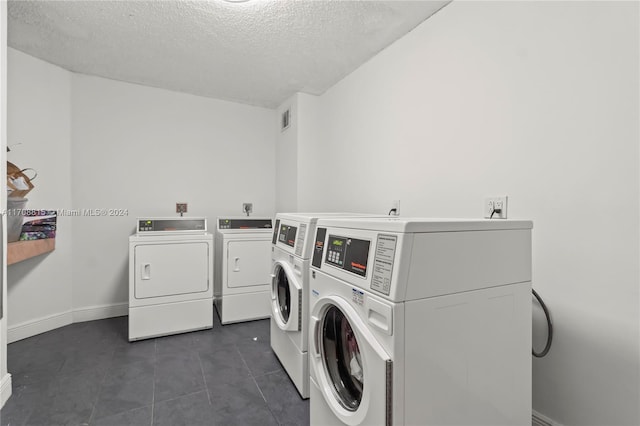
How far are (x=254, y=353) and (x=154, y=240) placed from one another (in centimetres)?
127

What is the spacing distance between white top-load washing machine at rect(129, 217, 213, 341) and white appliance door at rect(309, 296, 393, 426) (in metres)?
1.76

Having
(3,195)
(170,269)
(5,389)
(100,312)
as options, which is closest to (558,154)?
A: (170,269)

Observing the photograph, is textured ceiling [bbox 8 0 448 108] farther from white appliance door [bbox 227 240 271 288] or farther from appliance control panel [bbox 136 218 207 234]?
white appliance door [bbox 227 240 271 288]

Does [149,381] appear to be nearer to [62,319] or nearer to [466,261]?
[62,319]

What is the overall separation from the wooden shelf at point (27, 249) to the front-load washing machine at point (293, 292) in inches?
74.3

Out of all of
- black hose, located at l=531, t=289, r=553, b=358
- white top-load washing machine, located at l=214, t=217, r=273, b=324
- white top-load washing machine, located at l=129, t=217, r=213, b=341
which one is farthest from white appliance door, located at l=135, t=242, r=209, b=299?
black hose, located at l=531, t=289, r=553, b=358

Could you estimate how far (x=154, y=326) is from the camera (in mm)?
2615

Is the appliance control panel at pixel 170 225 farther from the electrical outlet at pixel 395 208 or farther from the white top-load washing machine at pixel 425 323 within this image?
the white top-load washing machine at pixel 425 323

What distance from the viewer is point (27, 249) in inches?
93.4

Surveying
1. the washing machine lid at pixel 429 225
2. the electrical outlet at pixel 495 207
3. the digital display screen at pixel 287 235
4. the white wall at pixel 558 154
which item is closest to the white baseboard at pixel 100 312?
the digital display screen at pixel 287 235

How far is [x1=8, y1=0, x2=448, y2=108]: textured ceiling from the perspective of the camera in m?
1.95

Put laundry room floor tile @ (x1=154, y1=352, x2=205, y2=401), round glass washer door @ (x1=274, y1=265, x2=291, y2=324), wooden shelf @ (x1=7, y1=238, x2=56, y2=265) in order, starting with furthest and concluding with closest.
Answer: wooden shelf @ (x1=7, y1=238, x2=56, y2=265) → round glass washer door @ (x1=274, y1=265, x2=291, y2=324) → laundry room floor tile @ (x1=154, y1=352, x2=205, y2=401)

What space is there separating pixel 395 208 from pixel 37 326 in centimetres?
322

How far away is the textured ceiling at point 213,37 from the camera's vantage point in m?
1.95
